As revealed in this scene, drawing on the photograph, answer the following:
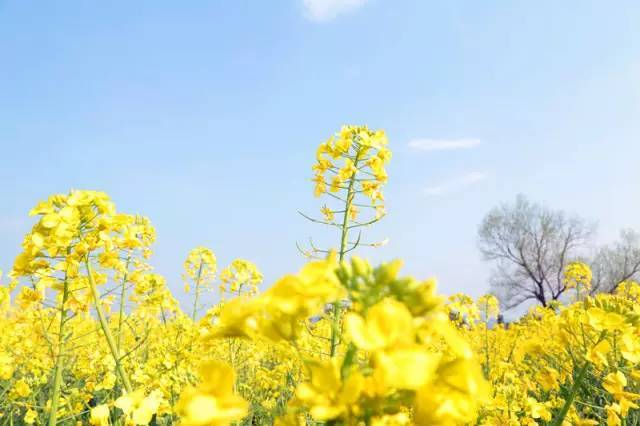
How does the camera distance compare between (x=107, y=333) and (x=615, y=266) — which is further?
(x=615, y=266)

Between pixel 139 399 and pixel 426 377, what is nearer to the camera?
pixel 426 377

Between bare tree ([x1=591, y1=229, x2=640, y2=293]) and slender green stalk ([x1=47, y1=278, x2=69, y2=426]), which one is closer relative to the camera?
slender green stalk ([x1=47, y1=278, x2=69, y2=426])

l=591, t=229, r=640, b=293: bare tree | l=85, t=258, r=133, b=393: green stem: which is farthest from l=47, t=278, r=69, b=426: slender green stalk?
l=591, t=229, r=640, b=293: bare tree

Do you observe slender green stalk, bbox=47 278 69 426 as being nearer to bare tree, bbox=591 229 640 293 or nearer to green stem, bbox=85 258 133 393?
green stem, bbox=85 258 133 393

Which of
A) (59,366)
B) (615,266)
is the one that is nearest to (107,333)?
(59,366)

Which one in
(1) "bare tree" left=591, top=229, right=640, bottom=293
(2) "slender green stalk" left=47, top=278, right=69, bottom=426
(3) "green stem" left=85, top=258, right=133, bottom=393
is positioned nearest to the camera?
(3) "green stem" left=85, top=258, right=133, bottom=393

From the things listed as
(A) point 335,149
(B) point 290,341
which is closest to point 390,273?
(B) point 290,341

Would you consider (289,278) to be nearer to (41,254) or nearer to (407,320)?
(407,320)

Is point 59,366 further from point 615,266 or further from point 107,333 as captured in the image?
point 615,266

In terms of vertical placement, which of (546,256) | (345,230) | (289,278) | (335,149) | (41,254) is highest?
(546,256)

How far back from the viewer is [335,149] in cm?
349

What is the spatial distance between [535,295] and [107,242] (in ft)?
108

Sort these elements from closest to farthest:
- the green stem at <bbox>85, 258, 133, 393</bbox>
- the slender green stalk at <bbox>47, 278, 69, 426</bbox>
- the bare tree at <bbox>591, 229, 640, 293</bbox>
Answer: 1. the green stem at <bbox>85, 258, 133, 393</bbox>
2. the slender green stalk at <bbox>47, 278, 69, 426</bbox>
3. the bare tree at <bbox>591, 229, 640, 293</bbox>

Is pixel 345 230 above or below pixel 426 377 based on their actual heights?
above
